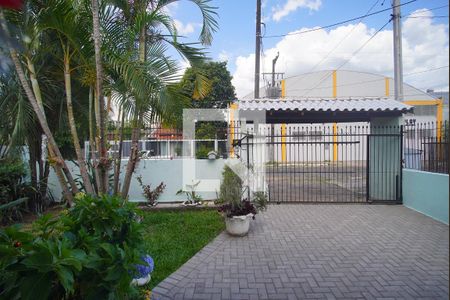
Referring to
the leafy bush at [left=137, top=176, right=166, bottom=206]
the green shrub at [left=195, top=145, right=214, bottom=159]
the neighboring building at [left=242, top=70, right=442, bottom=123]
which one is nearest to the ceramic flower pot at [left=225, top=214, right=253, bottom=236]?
the green shrub at [left=195, top=145, right=214, bottom=159]

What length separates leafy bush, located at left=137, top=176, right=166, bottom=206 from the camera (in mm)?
7945

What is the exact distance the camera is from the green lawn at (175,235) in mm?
4340

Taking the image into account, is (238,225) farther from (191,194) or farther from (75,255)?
(75,255)

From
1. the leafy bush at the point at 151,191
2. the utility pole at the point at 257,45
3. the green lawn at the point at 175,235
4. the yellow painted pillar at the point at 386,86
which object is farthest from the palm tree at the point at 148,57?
the yellow painted pillar at the point at 386,86

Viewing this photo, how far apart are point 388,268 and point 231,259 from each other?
219cm

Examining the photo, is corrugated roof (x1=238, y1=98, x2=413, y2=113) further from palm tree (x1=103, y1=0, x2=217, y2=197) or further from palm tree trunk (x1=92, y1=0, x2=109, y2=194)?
palm tree trunk (x1=92, y1=0, x2=109, y2=194)

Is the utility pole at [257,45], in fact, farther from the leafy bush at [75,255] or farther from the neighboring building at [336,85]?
the leafy bush at [75,255]

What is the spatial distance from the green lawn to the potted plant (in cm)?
46

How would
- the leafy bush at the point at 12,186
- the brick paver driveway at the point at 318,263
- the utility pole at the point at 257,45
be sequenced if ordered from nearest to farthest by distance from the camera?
the brick paver driveway at the point at 318,263, the leafy bush at the point at 12,186, the utility pole at the point at 257,45

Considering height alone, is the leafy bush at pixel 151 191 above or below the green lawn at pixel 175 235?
above

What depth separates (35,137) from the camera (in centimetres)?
721

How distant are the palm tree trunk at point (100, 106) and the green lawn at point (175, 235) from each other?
99 centimetres

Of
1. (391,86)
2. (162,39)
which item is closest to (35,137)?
(162,39)

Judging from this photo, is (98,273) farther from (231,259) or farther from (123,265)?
(231,259)
